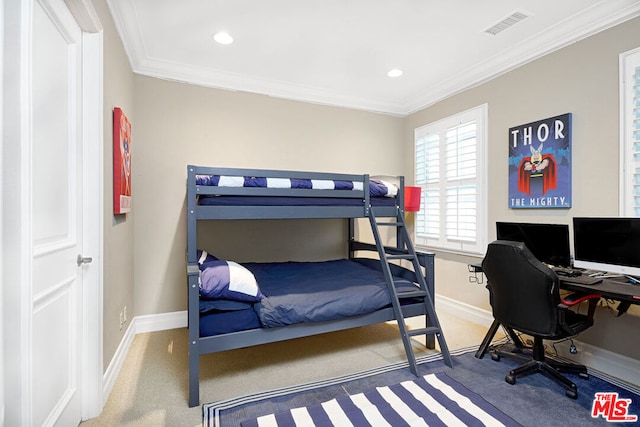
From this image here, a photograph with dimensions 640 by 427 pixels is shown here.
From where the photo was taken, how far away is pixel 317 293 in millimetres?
2279

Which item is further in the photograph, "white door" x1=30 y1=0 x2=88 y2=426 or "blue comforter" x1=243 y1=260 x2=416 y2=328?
"blue comforter" x1=243 y1=260 x2=416 y2=328

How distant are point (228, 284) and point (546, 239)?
238 centimetres

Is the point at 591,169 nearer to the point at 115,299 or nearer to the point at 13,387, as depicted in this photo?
the point at 13,387

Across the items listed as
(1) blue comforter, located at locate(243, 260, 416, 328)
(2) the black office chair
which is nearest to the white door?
(1) blue comforter, located at locate(243, 260, 416, 328)

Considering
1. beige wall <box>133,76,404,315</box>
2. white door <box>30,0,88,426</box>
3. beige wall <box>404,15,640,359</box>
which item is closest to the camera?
white door <box>30,0,88,426</box>

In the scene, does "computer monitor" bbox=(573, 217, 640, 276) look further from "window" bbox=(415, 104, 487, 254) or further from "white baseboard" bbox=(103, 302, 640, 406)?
"window" bbox=(415, 104, 487, 254)

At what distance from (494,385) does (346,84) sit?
3104 mm

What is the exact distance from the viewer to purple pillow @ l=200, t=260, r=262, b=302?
1987mm

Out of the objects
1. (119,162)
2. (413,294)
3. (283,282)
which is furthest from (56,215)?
(413,294)

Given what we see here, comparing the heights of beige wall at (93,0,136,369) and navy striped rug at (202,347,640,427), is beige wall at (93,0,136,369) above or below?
above

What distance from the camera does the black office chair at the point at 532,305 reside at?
1960mm

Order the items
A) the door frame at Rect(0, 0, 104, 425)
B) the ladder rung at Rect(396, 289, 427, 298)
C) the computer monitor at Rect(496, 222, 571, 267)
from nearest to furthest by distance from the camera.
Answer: the door frame at Rect(0, 0, 104, 425), the computer monitor at Rect(496, 222, 571, 267), the ladder rung at Rect(396, 289, 427, 298)

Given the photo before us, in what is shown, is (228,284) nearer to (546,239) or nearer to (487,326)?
(546,239)

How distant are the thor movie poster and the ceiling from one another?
638 millimetres
